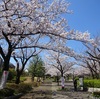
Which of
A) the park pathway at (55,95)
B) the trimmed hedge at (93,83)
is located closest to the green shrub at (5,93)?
the park pathway at (55,95)

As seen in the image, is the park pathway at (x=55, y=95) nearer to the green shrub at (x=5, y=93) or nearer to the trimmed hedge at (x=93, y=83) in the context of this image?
the green shrub at (x=5, y=93)

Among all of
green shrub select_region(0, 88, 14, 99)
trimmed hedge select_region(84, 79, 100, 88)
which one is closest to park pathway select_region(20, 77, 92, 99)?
green shrub select_region(0, 88, 14, 99)

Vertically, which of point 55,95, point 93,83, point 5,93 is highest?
point 93,83

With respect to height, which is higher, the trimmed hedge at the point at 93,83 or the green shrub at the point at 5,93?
the trimmed hedge at the point at 93,83

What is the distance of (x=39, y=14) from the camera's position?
44.3 feet

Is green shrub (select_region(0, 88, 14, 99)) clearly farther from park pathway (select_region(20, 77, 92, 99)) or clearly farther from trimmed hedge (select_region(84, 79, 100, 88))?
trimmed hedge (select_region(84, 79, 100, 88))

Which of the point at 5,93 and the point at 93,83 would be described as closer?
the point at 5,93

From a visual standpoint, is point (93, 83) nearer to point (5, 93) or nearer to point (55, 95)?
point (55, 95)

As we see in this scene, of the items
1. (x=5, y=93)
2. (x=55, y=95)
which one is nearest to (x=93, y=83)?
(x=55, y=95)

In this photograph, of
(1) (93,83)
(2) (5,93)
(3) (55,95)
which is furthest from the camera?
(1) (93,83)

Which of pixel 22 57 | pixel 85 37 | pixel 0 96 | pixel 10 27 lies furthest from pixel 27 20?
pixel 22 57

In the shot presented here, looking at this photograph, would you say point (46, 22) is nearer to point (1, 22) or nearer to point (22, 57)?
point (1, 22)

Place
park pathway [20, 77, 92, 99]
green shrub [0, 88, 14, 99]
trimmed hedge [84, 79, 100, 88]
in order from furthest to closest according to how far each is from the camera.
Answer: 1. trimmed hedge [84, 79, 100, 88]
2. park pathway [20, 77, 92, 99]
3. green shrub [0, 88, 14, 99]

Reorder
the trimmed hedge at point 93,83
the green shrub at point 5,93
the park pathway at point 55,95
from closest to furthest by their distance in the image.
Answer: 1. the green shrub at point 5,93
2. the park pathway at point 55,95
3. the trimmed hedge at point 93,83
